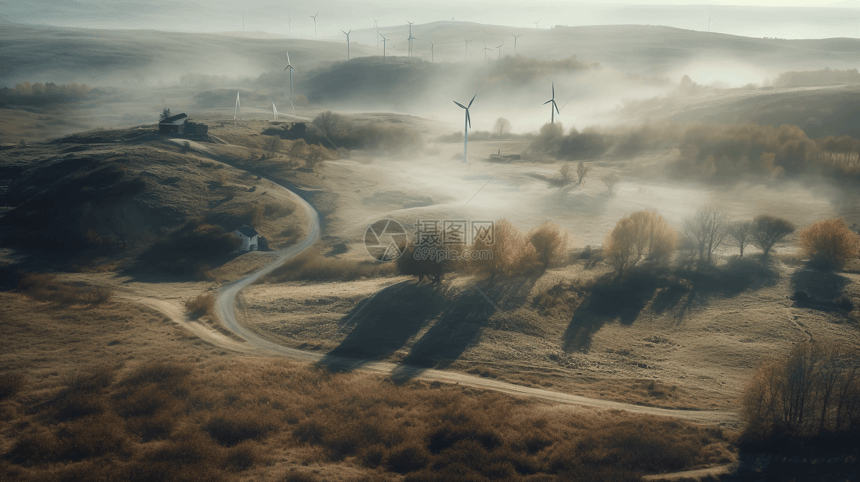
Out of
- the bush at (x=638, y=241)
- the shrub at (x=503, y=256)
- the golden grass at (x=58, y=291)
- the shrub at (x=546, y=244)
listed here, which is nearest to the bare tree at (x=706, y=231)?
the bush at (x=638, y=241)

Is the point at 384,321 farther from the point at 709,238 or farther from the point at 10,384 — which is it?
the point at 709,238

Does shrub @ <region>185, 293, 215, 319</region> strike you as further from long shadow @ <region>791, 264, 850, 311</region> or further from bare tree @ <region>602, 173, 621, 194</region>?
bare tree @ <region>602, 173, 621, 194</region>

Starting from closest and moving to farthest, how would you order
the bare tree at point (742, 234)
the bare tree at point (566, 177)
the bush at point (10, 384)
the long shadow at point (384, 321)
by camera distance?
1. the bush at point (10, 384)
2. the long shadow at point (384, 321)
3. the bare tree at point (742, 234)
4. the bare tree at point (566, 177)

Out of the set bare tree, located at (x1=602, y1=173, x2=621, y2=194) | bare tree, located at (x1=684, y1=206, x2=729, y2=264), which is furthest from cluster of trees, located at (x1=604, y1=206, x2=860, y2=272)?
bare tree, located at (x1=602, y1=173, x2=621, y2=194)

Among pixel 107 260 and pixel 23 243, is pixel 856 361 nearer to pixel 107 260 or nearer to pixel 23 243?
pixel 107 260

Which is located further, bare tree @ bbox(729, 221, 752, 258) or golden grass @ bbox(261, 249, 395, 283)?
bare tree @ bbox(729, 221, 752, 258)

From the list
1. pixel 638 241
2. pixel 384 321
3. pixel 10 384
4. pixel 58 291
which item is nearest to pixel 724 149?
pixel 638 241

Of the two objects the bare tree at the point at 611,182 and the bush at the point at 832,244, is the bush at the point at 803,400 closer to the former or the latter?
the bush at the point at 832,244
